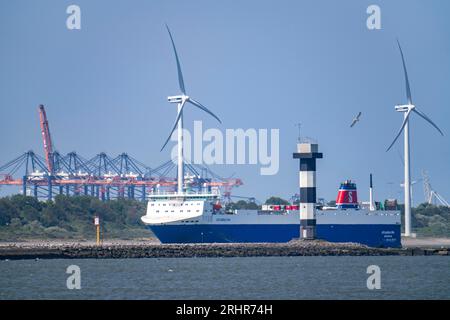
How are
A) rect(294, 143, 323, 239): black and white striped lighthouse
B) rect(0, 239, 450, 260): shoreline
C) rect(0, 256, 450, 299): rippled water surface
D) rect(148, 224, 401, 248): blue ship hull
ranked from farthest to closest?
rect(148, 224, 401, 248): blue ship hull, rect(294, 143, 323, 239): black and white striped lighthouse, rect(0, 239, 450, 260): shoreline, rect(0, 256, 450, 299): rippled water surface

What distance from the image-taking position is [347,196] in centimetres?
14588

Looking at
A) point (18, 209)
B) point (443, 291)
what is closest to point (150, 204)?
point (18, 209)

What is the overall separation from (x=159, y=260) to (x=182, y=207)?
92.9 ft

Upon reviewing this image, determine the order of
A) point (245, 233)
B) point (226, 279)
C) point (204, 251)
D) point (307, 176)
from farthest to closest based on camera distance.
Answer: point (245, 233), point (307, 176), point (204, 251), point (226, 279)

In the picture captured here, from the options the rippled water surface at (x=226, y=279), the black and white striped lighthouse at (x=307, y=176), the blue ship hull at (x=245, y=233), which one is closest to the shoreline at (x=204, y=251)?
the rippled water surface at (x=226, y=279)

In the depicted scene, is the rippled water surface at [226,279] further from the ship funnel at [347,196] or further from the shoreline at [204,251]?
the ship funnel at [347,196]

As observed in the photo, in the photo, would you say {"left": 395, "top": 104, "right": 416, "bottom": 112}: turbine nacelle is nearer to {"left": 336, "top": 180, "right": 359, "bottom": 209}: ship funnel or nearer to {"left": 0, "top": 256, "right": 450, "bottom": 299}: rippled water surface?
{"left": 336, "top": 180, "right": 359, "bottom": 209}: ship funnel

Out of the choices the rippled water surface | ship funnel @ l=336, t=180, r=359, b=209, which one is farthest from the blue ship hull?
the rippled water surface

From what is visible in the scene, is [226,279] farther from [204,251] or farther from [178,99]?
[178,99]

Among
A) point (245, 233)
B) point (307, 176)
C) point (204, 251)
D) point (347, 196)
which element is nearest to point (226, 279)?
point (204, 251)

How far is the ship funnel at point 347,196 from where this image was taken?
145375 mm

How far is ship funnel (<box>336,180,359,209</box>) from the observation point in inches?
5723

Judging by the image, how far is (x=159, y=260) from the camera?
371 feet
